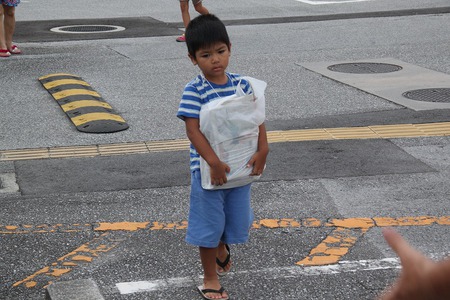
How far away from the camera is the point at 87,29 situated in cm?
1458

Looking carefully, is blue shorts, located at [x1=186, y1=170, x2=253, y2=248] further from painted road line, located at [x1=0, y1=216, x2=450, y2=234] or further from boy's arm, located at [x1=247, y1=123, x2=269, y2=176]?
painted road line, located at [x1=0, y1=216, x2=450, y2=234]

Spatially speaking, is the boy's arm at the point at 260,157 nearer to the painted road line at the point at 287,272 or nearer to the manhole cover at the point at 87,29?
the painted road line at the point at 287,272

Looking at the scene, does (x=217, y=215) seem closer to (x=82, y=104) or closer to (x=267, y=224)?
(x=267, y=224)

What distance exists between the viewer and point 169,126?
8188mm

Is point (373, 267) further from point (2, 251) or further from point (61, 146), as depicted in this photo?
point (61, 146)

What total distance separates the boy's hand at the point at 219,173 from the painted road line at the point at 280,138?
3056 millimetres

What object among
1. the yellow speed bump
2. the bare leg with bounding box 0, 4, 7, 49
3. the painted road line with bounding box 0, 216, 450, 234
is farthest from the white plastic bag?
the bare leg with bounding box 0, 4, 7, 49

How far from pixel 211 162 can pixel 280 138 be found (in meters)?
3.39

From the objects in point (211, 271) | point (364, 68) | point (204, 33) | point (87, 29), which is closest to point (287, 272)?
point (211, 271)

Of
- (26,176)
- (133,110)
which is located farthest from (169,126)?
(26,176)

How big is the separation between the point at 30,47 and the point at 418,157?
728 centimetres

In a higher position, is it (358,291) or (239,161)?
(239,161)

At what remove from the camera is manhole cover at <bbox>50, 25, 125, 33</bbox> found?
14344mm

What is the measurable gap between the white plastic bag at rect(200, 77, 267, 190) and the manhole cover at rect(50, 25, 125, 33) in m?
10.2
